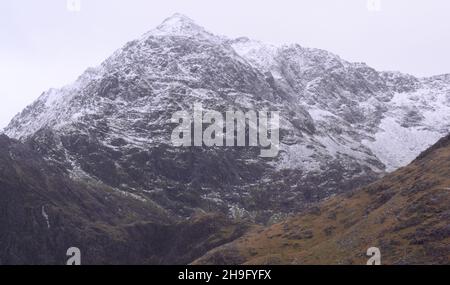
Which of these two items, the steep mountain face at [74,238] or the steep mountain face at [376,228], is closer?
the steep mountain face at [376,228]

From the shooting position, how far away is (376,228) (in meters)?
90.2

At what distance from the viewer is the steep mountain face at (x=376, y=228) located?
262ft

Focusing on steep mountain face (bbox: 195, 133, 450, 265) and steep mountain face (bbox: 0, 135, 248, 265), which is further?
steep mountain face (bbox: 0, 135, 248, 265)

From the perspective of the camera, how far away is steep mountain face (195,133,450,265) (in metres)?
79.9

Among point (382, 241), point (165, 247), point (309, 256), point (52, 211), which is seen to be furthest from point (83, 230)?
point (382, 241)

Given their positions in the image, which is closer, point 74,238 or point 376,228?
point 376,228

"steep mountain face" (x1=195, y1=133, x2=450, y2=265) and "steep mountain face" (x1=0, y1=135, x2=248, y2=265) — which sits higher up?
"steep mountain face" (x1=0, y1=135, x2=248, y2=265)

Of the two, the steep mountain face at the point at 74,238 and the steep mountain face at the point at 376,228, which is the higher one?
the steep mountain face at the point at 74,238

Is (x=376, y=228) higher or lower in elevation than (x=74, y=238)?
lower
